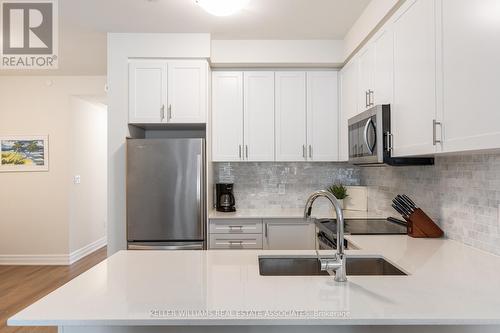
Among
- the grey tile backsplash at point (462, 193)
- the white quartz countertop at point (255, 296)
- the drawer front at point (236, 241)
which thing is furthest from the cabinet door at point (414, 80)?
the drawer front at point (236, 241)

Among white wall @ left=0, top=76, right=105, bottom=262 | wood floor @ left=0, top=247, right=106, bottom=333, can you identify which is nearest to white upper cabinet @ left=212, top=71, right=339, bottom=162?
wood floor @ left=0, top=247, right=106, bottom=333

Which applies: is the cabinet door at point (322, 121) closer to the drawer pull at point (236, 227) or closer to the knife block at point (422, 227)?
the drawer pull at point (236, 227)

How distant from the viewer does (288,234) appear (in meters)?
3.17

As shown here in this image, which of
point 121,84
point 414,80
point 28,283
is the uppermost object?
point 121,84

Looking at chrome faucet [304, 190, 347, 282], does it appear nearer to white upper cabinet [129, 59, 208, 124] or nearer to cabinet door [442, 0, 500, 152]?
cabinet door [442, 0, 500, 152]

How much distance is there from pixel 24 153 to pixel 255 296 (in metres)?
4.81

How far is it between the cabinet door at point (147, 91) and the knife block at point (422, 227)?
89.9 inches

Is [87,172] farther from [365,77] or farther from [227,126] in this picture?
[365,77]

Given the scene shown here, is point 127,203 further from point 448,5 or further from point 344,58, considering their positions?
point 448,5

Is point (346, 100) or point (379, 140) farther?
point (346, 100)

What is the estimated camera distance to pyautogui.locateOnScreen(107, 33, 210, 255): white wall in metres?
3.11

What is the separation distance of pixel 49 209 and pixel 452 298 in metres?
5.01

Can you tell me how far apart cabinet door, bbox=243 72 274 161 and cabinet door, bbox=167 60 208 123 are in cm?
50

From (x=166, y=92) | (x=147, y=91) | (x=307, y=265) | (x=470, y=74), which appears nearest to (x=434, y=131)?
(x=470, y=74)
